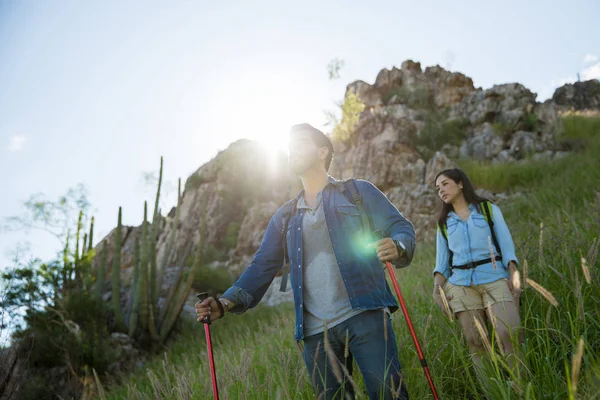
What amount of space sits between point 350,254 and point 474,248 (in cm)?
128

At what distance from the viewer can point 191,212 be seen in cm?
2223

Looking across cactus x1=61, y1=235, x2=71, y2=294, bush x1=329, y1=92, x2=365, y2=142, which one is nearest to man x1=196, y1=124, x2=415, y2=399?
cactus x1=61, y1=235, x2=71, y2=294

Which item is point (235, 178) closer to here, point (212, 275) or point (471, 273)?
point (212, 275)

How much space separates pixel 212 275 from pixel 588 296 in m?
11.5

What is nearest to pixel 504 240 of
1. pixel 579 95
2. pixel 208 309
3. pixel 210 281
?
pixel 208 309

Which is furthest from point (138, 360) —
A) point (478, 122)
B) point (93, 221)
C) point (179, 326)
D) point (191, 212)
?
point (478, 122)

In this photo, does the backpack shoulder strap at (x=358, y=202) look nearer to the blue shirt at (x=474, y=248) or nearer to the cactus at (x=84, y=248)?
the blue shirt at (x=474, y=248)

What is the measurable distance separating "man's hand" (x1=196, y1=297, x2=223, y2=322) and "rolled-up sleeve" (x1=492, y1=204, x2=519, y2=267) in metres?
2.07

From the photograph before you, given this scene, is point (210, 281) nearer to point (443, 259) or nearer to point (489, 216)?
point (443, 259)

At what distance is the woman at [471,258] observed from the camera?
8.96 ft

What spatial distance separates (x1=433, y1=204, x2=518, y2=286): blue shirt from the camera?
9.34 feet

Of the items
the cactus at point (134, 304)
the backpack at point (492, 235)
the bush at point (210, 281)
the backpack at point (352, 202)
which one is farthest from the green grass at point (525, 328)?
the bush at point (210, 281)

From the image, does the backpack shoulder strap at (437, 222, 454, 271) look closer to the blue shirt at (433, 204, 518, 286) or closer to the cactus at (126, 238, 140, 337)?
the blue shirt at (433, 204, 518, 286)

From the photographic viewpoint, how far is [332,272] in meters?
2.29
